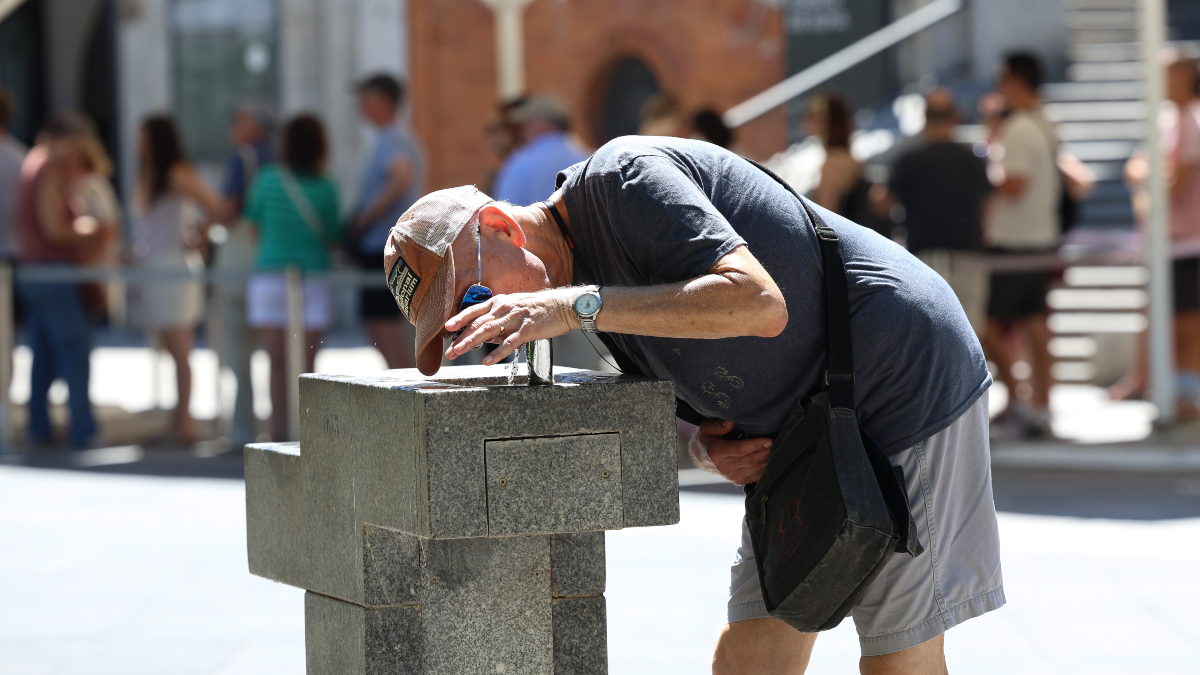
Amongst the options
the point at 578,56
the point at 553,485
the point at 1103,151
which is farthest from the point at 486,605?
the point at 578,56

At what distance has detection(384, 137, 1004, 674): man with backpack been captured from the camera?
103 inches

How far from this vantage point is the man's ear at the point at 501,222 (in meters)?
2.80

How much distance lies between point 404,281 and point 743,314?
0.65 m

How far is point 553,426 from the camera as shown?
276 cm

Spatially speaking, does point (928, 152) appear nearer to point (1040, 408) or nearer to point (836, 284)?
point (1040, 408)

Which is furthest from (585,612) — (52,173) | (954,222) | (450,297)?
(52,173)

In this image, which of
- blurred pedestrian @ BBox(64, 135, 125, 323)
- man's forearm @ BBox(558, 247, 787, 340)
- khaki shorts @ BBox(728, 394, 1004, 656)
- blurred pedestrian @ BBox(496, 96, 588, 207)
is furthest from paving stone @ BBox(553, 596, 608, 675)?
blurred pedestrian @ BBox(64, 135, 125, 323)

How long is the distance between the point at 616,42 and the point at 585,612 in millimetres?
18603

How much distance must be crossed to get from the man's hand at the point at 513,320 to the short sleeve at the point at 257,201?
6224 mm

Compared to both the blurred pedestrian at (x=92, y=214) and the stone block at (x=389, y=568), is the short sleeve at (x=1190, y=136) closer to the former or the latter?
the blurred pedestrian at (x=92, y=214)

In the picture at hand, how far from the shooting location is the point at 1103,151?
13.0 m

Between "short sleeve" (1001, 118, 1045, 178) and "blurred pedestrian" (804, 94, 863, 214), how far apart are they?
833mm

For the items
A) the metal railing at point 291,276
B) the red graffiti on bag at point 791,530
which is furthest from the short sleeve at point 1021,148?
the red graffiti on bag at point 791,530

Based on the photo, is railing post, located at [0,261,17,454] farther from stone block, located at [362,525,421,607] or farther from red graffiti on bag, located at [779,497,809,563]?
red graffiti on bag, located at [779,497,809,563]
